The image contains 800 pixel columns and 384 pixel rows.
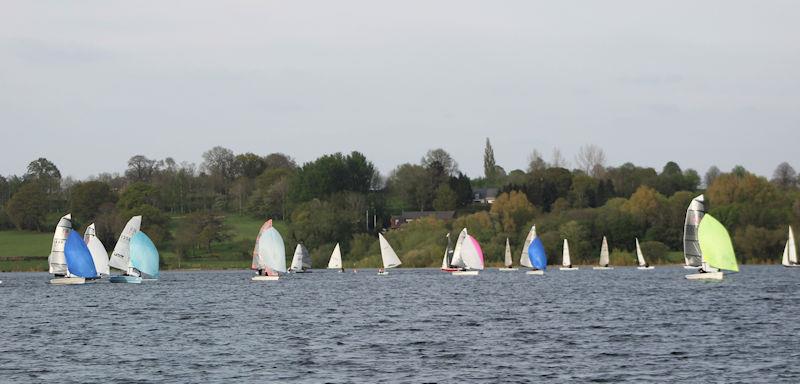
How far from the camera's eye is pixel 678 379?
37719 millimetres

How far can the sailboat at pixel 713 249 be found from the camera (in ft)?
296

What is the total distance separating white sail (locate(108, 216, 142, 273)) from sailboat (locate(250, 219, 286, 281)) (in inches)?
574

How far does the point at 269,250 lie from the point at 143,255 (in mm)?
14943

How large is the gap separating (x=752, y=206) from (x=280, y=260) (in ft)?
247

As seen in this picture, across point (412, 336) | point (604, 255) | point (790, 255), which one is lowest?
point (412, 336)

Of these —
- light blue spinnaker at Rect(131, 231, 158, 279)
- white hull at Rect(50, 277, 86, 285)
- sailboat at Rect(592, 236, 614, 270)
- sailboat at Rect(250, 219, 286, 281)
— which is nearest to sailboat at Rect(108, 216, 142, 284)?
light blue spinnaker at Rect(131, 231, 158, 279)

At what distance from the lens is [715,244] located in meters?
91.4

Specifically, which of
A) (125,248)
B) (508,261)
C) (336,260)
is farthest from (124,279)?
(508,261)

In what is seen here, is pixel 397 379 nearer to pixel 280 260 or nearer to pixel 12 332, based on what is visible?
pixel 12 332

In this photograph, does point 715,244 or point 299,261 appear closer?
point 715,244

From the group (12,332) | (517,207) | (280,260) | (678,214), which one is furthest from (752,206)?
(12,332)

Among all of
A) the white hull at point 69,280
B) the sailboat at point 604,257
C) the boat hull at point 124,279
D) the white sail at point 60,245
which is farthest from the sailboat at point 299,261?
the white hull at point 69,280

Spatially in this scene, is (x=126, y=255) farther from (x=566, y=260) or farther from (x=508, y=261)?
(x=566, y=260)

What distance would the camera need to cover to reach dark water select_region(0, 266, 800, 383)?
132ft
